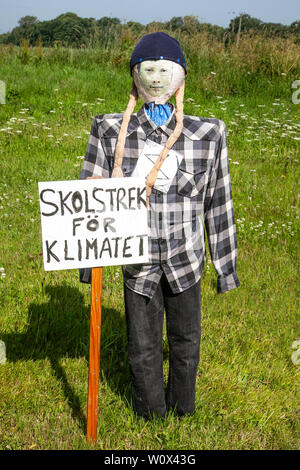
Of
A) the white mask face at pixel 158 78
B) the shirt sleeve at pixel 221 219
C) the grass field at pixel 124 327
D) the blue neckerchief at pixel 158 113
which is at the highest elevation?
the white mask face at pixel 158 78

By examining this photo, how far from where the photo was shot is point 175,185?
7.56 ft

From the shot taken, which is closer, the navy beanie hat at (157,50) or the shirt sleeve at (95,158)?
the navy beanie hat at (157,50)

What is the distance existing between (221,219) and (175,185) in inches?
16.0

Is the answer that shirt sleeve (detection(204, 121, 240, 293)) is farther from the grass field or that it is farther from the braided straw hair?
the grass field

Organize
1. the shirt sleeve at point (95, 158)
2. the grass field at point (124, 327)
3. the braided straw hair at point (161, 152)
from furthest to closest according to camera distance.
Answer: the grass field at point (124, 327)
the shirt sleeve at point (95, 158)
the braided straw hair at point (161, 152)

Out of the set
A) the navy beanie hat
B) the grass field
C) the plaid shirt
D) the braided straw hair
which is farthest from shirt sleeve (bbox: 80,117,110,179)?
the grass field

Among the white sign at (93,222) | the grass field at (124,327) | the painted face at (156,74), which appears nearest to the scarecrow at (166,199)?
the painted face at (156,74)

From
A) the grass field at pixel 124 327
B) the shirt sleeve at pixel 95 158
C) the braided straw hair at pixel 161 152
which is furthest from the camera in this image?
the grass field at pixel 124 327

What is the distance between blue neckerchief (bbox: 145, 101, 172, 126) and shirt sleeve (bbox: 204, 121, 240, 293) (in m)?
0.32

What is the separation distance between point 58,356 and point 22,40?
30.9 ft

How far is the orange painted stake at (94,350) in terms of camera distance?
227 cm

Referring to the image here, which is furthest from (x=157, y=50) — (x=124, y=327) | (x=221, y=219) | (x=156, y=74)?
(x=124, y=327)

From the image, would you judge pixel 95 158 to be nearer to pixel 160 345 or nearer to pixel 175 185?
pixel 175 185

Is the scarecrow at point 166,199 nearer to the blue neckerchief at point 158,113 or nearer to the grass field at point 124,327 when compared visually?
the blue neckerchief at point 158,113
